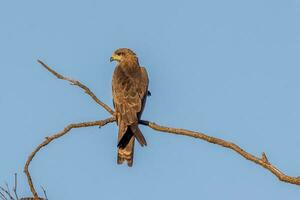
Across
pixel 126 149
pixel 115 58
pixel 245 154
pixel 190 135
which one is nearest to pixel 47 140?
pixel 190 135

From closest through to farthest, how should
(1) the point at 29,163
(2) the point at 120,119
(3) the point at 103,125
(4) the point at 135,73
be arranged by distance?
1. (1) the point at 29,163
2. (3) the point at 103,125
3. (2) the point at 120,119
4. (4) the point at 135,73

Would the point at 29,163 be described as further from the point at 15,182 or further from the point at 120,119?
the point at 120,119

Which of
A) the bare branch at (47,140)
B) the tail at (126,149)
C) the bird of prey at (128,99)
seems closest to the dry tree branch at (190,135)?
the bare branch at (47,140)

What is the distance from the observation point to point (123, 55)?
441 inches

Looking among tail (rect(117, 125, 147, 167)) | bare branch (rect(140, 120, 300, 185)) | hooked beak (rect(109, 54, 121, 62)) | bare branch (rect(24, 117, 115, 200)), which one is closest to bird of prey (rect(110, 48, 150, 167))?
tail (rect(117, 125, 147, 167))

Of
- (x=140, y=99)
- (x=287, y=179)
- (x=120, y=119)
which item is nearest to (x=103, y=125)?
(x=120, y=119)

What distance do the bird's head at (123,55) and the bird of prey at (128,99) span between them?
0.06 meters

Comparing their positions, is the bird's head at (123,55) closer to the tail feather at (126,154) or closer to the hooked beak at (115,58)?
the hooked beak at (115,58)

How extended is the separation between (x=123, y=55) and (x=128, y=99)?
75.7 inches

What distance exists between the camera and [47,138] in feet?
20.3

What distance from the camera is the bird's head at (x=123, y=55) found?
36.4ft

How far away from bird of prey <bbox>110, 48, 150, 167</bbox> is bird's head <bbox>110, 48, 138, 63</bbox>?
0.06m

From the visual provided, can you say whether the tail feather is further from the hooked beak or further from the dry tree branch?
the hooked beak

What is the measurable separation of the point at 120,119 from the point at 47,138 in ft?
8.91
